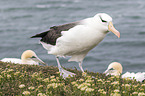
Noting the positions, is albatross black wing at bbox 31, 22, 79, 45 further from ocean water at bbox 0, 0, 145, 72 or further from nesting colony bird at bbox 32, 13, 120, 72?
ocean water at bbox 0, 0, 145, 72

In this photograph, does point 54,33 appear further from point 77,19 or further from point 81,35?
point 77,19

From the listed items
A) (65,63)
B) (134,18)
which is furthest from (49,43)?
(134,18)

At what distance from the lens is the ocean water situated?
67.7 feet

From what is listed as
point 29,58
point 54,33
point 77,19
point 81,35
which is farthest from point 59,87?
point 77,19

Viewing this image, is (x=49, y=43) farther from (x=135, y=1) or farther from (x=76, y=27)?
(x=135, y=1)

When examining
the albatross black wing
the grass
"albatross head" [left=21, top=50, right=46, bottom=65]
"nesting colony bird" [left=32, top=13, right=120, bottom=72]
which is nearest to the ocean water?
"albatross head" [left=21, top=50, right=46, bottom=65]

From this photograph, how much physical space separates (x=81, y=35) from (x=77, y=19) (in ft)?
73.7

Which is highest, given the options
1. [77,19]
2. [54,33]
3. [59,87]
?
[77,19]

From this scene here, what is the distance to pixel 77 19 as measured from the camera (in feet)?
98.0

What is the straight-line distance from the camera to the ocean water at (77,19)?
20.6 meters

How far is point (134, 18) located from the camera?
29.9 m

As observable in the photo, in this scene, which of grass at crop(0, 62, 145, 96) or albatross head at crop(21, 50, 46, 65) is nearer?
grass at crop(0, 62, 145, 96)

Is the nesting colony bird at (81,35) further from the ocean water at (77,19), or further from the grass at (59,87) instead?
the ocean water at (77,19)

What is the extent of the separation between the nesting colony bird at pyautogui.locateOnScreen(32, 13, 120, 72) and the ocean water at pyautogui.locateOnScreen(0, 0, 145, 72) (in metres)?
10.6
